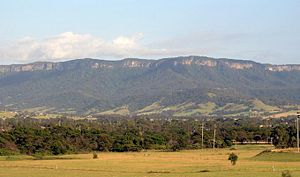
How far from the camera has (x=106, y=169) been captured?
81375mm

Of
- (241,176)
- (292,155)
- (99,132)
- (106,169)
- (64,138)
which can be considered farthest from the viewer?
(99,132)

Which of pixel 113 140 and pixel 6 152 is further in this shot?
pixel 113 140

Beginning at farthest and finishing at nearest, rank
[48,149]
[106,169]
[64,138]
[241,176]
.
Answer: [64,138], [48,149], [106,169], [241,176]

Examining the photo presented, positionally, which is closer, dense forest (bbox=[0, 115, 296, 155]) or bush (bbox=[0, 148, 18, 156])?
bush (bbox=[0, 148, 18, 156])

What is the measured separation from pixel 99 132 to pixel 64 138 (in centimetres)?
1205

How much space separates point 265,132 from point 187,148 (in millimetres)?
27046

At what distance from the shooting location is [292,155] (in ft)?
331

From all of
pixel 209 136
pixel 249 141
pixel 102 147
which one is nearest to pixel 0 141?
pixel 102 147

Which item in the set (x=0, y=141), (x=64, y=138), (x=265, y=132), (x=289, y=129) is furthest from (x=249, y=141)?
(x=0, y=141)

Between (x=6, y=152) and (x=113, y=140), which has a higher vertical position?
(x=113, y=140)

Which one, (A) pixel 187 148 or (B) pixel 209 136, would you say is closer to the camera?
(A) pixel 187 148

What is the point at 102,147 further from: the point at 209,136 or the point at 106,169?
the point at 106,169

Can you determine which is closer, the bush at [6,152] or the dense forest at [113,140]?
the bush at [6,152]

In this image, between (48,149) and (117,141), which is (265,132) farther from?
(48,149)
